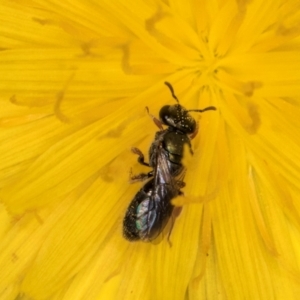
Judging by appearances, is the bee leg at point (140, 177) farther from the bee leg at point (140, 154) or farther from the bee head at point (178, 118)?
the bee head at point (178, 118)

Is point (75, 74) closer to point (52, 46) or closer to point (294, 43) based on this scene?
point (52, 46)

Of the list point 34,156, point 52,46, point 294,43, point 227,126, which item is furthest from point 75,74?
point 294,43

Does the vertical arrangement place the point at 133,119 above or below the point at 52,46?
below

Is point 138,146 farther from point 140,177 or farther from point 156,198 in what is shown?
point 156,198

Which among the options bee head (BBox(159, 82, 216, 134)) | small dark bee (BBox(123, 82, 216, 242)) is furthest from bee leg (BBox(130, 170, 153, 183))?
bee head (BBox(159, 82, 216, 134))

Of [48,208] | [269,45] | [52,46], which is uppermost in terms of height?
[52,46]

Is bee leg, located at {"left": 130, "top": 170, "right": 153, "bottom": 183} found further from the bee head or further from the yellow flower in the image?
the bee head
